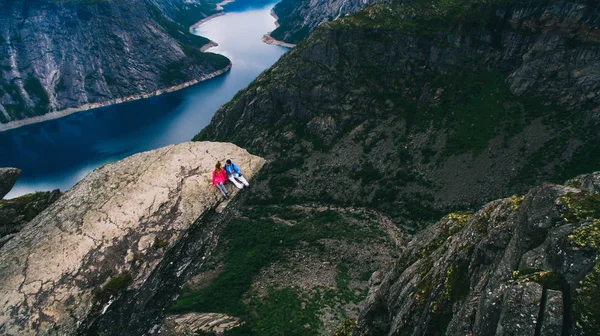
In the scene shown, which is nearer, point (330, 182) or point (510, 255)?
point (510, 255)

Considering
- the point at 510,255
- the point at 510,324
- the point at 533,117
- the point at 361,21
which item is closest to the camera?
the point at 510,324

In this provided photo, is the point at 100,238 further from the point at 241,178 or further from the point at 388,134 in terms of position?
the point at 388,134

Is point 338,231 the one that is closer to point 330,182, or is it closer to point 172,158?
point 330,182

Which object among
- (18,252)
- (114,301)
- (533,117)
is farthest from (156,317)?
(533,117)

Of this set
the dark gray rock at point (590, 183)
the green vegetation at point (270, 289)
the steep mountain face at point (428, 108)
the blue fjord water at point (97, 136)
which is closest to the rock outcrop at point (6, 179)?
the green vegetation at point (270, 289)

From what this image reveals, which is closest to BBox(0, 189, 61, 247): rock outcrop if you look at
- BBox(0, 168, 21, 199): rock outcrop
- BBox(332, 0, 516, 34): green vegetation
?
BBox(0, 168, 21, 199): rock outcrop

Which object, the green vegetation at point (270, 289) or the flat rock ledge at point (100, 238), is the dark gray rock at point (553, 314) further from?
the green vegetation at point (270, 289)
